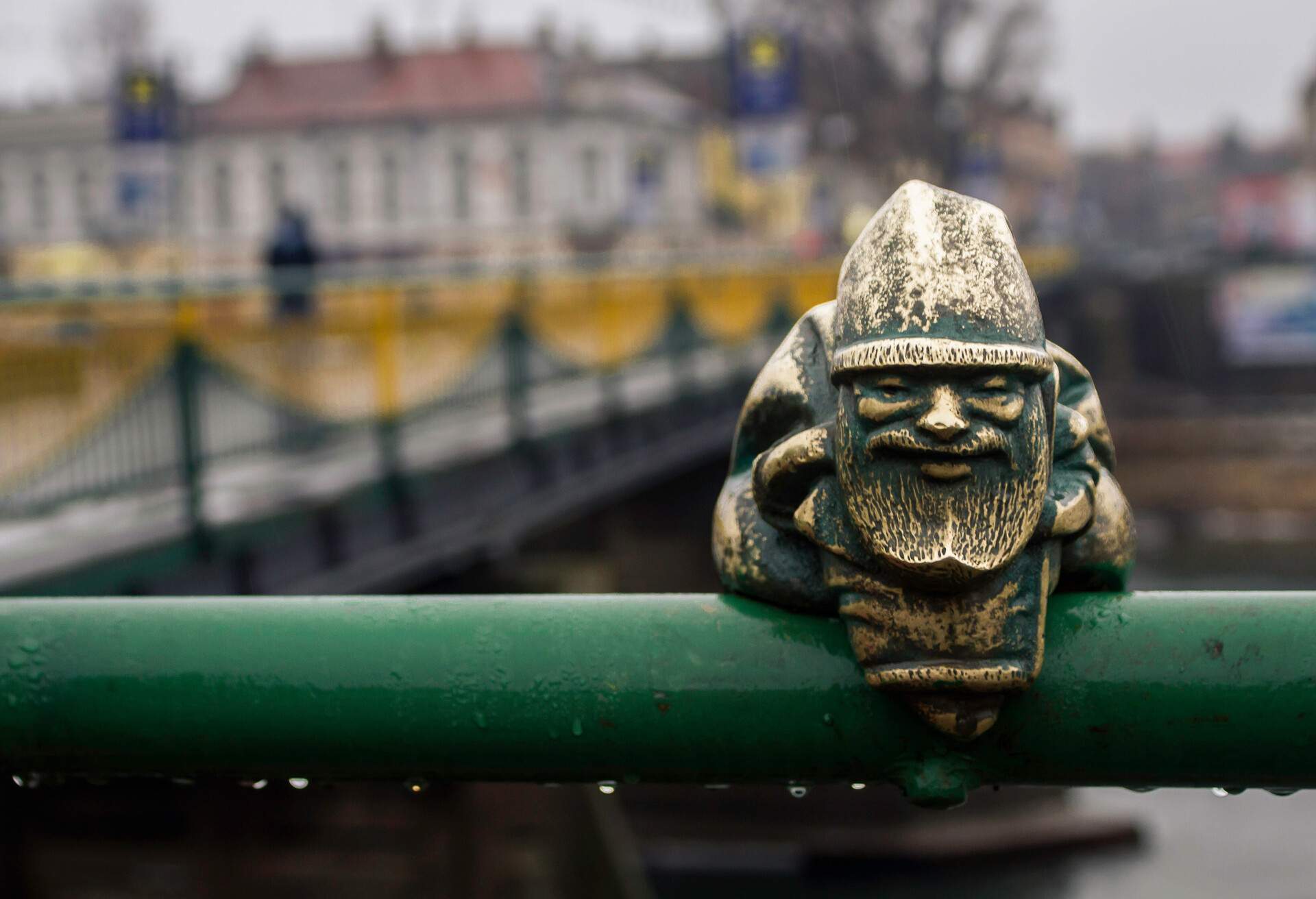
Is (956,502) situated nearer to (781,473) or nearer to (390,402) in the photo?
(781,473)

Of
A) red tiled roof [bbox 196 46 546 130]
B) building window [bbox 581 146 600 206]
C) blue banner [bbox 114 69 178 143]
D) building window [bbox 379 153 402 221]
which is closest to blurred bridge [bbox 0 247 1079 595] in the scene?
blue banner [bbox 114 69 178 143]

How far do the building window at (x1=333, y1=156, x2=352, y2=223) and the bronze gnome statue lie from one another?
65.8 m

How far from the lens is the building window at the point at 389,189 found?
65.3 meters

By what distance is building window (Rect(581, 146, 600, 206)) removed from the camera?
64062 mm

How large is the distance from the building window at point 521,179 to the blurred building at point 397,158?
0.05m

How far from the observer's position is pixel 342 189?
66.1 meters

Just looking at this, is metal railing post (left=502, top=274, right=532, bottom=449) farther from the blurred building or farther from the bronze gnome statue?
the blurred building

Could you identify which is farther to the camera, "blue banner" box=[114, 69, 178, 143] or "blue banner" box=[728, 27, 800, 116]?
"blue banner" box=[728, 27, 800, 116]

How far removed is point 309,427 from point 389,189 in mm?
57435

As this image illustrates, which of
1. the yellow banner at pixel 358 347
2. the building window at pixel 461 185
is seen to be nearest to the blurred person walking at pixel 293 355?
the yellow banner at pixel 358 347

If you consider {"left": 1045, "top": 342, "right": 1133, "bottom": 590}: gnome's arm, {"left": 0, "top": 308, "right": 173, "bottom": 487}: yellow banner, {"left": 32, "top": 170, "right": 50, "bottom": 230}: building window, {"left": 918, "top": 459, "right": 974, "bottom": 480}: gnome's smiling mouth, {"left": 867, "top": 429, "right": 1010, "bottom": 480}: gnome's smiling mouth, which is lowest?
{"left": 32, "top": 170, "right": 50, "bottom": 230}: building window

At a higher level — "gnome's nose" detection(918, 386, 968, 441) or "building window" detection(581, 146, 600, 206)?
"gnome's nose" detection(918, 386, 968, 441)

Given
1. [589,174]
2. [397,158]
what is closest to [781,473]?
[589,174]

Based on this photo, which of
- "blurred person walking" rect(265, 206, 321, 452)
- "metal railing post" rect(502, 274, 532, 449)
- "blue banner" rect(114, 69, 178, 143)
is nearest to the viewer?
"blurred person walking" rect(265, 206, 321, 452)
